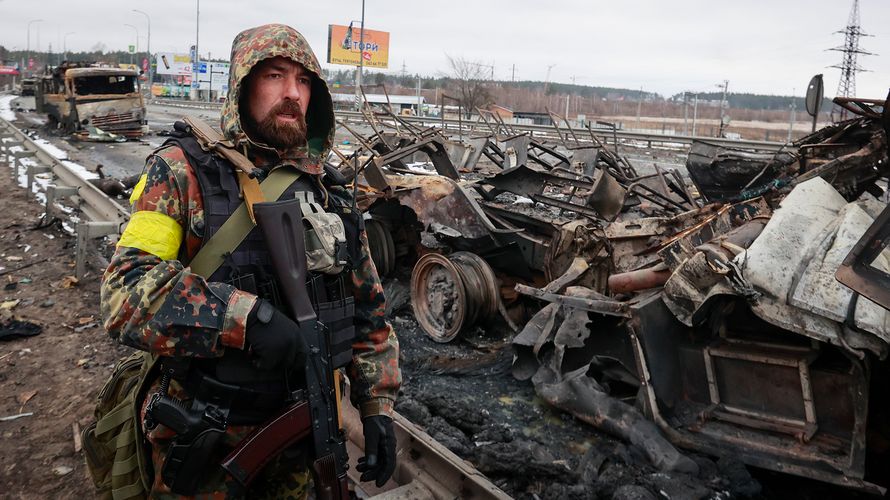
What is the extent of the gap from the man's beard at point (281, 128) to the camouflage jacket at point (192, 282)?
0.13 ft

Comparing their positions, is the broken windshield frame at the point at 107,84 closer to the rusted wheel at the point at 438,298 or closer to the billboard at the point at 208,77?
the rusted wheel at the point at 438,298

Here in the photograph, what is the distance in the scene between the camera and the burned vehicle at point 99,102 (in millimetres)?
21688

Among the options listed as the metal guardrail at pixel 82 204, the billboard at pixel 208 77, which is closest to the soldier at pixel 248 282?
the metal guardrail at pixel 82 204

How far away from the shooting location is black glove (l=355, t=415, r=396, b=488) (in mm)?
2156

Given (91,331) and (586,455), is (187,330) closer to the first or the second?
(586,455)

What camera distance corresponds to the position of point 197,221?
1914 millimetres

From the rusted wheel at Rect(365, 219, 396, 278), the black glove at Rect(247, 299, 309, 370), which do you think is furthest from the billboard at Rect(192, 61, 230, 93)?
the black glove at Rect(247, 299, 309, 370)

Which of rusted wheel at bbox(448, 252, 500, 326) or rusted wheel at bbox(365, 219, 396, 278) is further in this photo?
rusted wheel at bbox(365, 219, 396, 278)

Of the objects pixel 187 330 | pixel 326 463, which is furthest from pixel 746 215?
pixel 187 330

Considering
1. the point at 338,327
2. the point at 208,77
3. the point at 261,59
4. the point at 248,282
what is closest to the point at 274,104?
the point at 261,59

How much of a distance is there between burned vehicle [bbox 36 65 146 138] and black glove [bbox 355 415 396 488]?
22498 mm

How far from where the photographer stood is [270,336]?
1737 millimetres

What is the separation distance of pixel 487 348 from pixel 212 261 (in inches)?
155

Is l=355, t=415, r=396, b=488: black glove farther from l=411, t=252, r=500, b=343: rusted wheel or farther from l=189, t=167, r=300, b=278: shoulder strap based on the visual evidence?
l=411, t=252, r=500, b=343: rusted wheel
